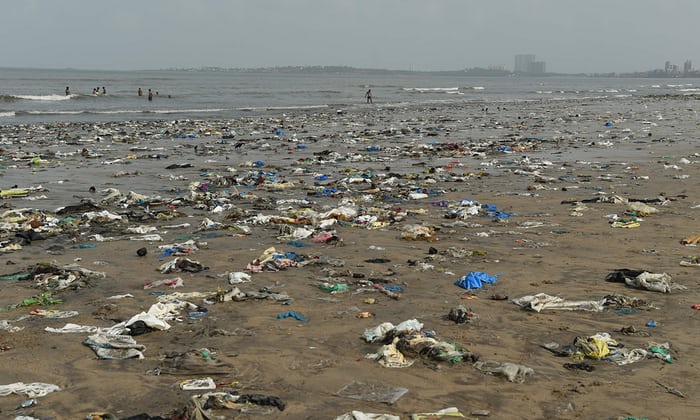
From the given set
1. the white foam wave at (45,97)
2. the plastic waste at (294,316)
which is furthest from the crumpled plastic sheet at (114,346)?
the white foam wave at (45,97)

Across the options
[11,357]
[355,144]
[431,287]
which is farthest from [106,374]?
[355,144]

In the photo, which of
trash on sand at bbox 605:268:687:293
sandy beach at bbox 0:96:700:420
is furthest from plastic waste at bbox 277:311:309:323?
trash on sand at bbox 605:268:687:293

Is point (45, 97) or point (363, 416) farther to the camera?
point (45, 97)

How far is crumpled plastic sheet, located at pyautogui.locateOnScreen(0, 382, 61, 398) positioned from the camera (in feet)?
15.5

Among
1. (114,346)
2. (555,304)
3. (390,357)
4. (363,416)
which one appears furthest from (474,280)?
(114,346)

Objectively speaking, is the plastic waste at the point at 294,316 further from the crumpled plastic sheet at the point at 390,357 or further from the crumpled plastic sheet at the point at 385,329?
the crumpled plastic sheet at the point at 390,357

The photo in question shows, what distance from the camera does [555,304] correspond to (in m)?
6.64

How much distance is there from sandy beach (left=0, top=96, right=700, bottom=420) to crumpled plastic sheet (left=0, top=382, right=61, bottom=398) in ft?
0.08

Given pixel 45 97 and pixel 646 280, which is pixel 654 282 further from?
pixel 45 97

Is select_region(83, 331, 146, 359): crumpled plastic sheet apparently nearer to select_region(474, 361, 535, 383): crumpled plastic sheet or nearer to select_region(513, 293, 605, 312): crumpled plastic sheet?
select_region(474, 361, 535, 383): crumpled plastic sheet

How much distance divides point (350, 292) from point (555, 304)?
2.18m

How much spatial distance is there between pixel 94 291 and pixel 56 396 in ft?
8.72

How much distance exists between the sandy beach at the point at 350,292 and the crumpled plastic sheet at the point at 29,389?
25mm

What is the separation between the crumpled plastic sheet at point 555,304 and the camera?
259 inches
